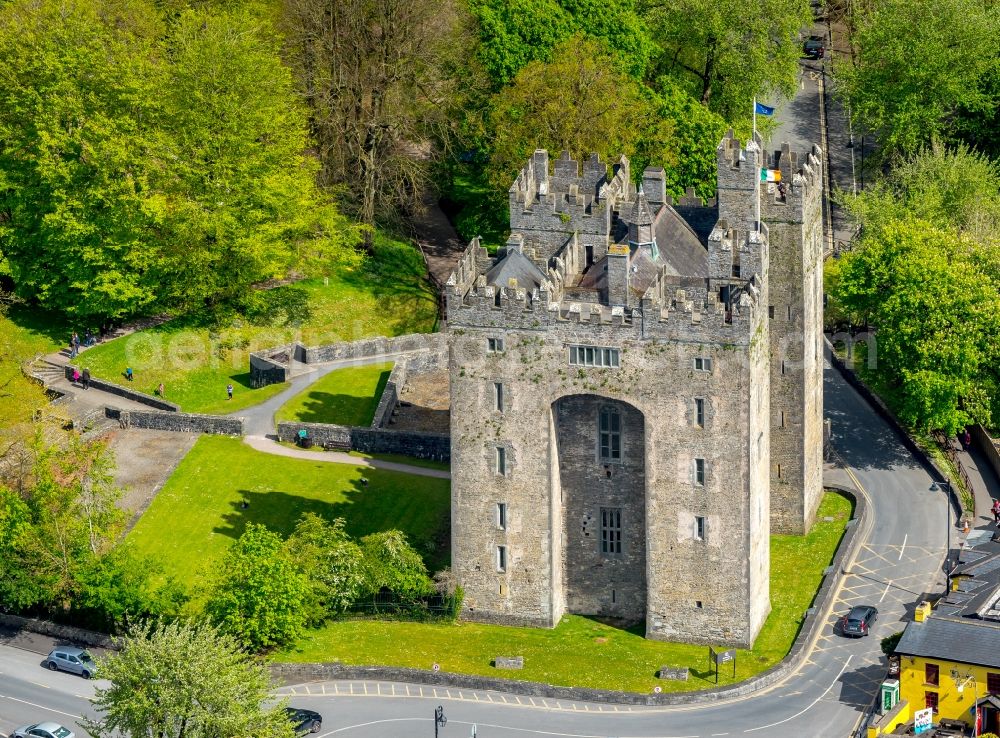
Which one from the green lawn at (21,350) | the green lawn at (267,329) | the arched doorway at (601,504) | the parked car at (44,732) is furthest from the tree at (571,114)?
the parked car at (44,732)

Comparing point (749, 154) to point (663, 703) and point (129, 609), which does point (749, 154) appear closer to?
point (663, 703)

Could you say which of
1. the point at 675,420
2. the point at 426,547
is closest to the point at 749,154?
the point at 675,420

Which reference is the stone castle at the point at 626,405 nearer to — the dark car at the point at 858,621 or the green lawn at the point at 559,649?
the green lawn at the point at 559,649

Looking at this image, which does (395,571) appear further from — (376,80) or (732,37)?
(732,37)

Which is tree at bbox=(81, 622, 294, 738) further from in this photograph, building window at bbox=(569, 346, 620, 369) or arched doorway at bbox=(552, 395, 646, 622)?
building window at bbox=(569, 346, 620, 369)

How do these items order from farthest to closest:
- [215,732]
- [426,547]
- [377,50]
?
[377,50] < [426,547] < [215,732]

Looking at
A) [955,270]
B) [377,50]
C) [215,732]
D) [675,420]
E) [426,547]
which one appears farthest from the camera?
[377,50]

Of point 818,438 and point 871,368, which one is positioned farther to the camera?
point 871,368
